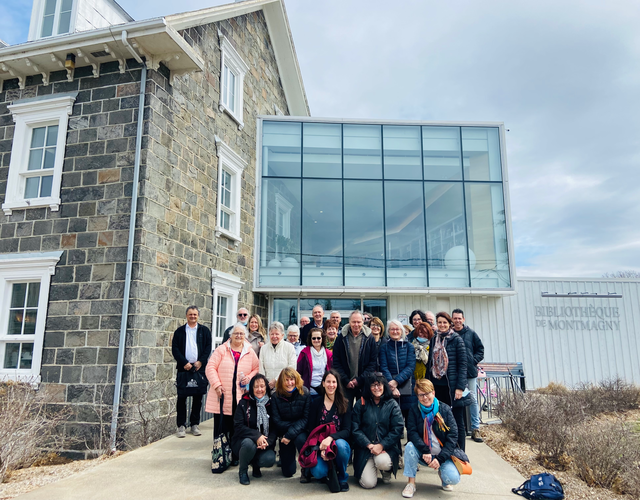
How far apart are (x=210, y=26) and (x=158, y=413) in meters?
8.31

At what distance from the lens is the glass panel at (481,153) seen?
14.0 metres

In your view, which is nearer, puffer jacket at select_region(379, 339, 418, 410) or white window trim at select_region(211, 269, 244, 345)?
puffer jacket at select_region(379, 339, 418, 410)

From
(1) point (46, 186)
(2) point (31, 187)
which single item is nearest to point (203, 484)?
(1) point (46, 186)

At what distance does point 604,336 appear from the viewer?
14023mm

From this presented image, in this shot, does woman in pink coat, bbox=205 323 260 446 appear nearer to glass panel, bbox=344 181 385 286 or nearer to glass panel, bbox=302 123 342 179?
glass panel, bbox=344 181 385 286

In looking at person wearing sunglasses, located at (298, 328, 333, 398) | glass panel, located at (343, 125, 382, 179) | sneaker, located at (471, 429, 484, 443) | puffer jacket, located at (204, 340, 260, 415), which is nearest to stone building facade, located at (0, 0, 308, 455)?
puffer jacket, located at (204, 340, 260, 415)

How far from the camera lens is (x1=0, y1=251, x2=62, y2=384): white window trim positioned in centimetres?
768

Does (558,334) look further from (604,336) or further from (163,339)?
(163,339)

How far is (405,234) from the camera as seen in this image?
13.5 m

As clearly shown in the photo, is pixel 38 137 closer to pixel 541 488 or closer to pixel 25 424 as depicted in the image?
pixel 25 424

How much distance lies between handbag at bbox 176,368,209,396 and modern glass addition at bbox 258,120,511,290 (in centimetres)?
582

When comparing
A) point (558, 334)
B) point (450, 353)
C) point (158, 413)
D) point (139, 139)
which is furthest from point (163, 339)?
point (558, 334)

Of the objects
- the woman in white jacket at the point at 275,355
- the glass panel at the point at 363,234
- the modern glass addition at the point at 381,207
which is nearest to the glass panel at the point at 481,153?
the modern glass addition at the point at 381,207

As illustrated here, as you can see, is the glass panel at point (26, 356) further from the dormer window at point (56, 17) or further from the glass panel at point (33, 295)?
the dormer window at point (56, 17)
